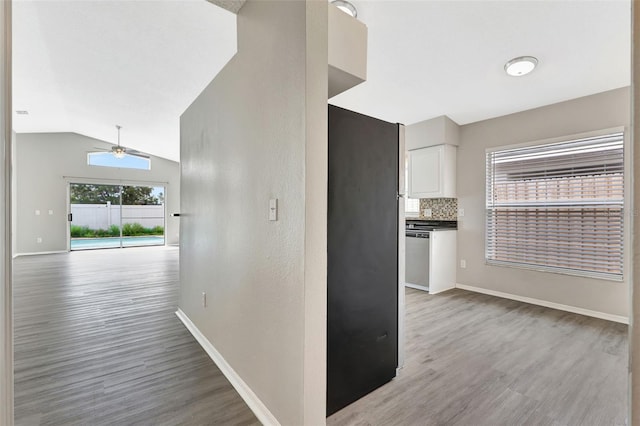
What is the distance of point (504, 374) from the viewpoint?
2.10 m

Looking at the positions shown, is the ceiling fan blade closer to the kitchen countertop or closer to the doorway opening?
the doorway opening

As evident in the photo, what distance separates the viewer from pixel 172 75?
3.78 m

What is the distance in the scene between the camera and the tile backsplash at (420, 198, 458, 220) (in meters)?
4.57

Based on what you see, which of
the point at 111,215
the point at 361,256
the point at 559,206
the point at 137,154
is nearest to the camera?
the point at 361,256

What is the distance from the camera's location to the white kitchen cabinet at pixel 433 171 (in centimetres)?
432

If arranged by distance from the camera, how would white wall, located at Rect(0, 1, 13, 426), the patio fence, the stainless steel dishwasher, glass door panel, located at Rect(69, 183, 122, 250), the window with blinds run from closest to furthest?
white wall, located at Rect(0, 1, 13, 426) → the window with blinds → the stainless steel dishwasher → glass door panel, located at Rect(69, 183, 122, 250) → the patio fence

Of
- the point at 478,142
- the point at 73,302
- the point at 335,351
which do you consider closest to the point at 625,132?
the point at 478,142

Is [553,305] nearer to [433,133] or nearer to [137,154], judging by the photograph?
[433,133]

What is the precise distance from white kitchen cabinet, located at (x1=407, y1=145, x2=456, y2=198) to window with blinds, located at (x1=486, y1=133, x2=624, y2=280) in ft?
1.61

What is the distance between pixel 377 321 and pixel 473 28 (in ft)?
7.95

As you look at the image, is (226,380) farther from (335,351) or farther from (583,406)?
(583,406)

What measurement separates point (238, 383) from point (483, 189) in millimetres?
3850

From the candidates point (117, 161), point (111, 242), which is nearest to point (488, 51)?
point (117, 161)

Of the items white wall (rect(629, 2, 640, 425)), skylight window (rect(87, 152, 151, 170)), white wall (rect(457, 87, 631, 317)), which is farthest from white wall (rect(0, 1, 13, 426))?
skylight window (rect(87, 152, 151, 170))
